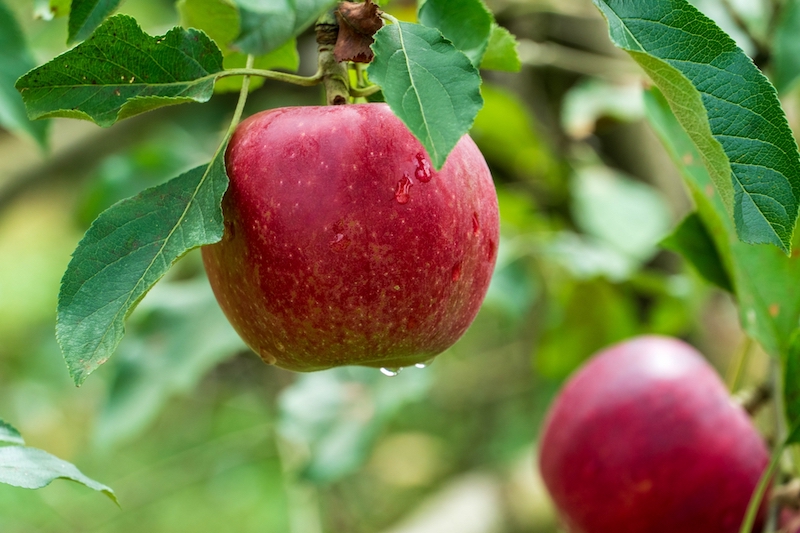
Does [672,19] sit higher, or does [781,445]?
[672,19]

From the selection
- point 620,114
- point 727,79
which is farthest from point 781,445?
point 620,114

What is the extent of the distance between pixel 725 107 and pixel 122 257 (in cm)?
33

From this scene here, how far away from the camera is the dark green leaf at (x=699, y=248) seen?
2.62 feet

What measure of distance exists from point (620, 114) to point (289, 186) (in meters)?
0.96

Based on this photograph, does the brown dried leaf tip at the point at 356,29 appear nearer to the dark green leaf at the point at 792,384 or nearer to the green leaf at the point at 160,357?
the dark green leaf at the point at 792,384

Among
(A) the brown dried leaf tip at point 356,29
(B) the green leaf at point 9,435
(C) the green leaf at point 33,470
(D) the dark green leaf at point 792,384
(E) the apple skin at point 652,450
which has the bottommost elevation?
(E) the apple skin at point 652,450

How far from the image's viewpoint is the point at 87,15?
0.44m

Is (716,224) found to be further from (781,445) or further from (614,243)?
(614,243)

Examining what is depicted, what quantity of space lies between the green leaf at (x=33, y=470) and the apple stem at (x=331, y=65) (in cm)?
26

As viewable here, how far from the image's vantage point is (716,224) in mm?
762

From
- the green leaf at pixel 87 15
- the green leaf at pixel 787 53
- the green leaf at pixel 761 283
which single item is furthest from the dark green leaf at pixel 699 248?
the green leaf at pixel 87 15

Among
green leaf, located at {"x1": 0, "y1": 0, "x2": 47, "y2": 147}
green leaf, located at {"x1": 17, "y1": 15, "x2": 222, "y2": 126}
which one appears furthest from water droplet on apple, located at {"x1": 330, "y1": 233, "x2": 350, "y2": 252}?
green leaf, located at {"x1": 0, "y1": 0, "x2": 47, "y2": 147}

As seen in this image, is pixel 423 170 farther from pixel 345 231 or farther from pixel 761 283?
pixel 761 283

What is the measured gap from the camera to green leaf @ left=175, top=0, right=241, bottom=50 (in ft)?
1.83
